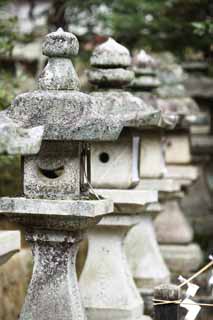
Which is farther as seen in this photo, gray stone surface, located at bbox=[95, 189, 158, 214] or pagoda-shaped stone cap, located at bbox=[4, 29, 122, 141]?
gray stone surface, located at bbox=[95, 189, 158, 214]

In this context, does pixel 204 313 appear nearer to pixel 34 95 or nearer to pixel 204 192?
pixel 34 95

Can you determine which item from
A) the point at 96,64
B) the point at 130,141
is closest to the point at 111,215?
the point at 130,141

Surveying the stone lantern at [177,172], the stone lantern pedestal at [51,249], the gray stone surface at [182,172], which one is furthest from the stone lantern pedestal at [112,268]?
the gray stone surface at [182,172]

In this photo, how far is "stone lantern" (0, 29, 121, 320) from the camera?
5820 millimetres

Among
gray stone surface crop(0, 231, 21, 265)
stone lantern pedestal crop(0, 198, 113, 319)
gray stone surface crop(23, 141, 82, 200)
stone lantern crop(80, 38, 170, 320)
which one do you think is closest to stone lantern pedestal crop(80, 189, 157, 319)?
stone lantern crop(80, 38, 170, 320)

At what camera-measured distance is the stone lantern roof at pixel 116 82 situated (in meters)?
7.67

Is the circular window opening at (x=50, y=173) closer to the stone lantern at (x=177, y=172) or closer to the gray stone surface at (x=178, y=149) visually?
the stone lantern at (x=177, y=172)

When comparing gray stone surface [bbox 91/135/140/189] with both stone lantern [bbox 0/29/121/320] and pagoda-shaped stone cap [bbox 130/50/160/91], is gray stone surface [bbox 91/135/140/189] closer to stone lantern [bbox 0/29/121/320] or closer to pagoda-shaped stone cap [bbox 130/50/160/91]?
stone lantern [bbox 0/29/121/320]

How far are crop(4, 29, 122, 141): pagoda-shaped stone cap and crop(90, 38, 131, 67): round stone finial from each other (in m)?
1.56

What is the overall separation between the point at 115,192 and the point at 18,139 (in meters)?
2.42

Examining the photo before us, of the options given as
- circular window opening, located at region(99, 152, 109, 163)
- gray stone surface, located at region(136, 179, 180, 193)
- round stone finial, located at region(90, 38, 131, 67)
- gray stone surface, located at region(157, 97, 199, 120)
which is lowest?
circular window opening, located at region(99, 152, 109, 163)

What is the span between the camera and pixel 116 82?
305 inches

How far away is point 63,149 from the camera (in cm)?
602

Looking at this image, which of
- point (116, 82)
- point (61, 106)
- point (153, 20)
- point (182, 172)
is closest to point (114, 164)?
point (116, 82)
